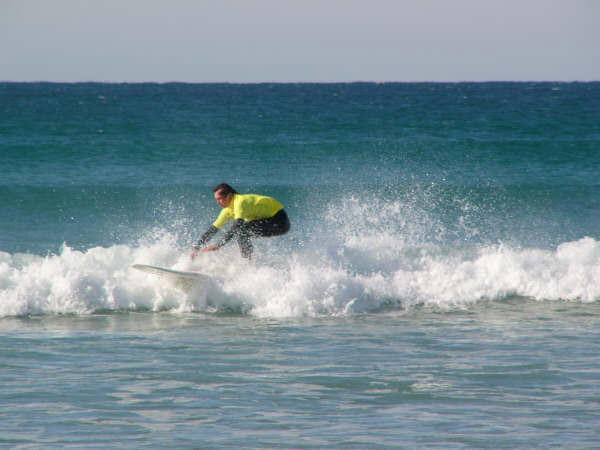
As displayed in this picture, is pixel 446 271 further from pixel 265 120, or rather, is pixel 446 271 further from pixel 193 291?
pixel 265 120

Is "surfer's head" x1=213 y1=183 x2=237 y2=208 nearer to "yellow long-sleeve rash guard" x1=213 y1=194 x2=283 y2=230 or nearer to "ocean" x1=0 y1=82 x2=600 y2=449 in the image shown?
"yellow long-sleeve rash guard" x1=213 y1=194 x2=283 y2=230

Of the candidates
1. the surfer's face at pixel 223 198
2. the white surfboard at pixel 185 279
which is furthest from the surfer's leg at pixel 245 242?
the white surfboard at pixel 185 279

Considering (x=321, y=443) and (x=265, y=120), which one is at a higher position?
(x=265, y=120)

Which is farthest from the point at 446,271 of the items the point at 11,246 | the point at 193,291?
the point at 11,246

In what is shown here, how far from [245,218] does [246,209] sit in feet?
0.40

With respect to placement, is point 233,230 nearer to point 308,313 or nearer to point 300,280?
point 300,280

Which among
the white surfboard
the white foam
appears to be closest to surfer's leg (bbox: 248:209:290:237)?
the white foam

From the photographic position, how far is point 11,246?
14680 millimetres

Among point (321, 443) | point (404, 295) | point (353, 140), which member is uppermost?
point (353, 140)

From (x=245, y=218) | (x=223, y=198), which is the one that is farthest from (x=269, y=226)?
(x=223, y=198)

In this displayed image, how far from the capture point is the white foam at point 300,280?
10.2 metres

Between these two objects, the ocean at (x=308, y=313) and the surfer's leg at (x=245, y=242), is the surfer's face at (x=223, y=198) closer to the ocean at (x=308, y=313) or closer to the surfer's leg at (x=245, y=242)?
the surfer's leg at (x=245, y=242)

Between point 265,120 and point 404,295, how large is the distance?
2562 cm

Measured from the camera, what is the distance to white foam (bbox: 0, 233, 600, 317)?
33.4 feet
